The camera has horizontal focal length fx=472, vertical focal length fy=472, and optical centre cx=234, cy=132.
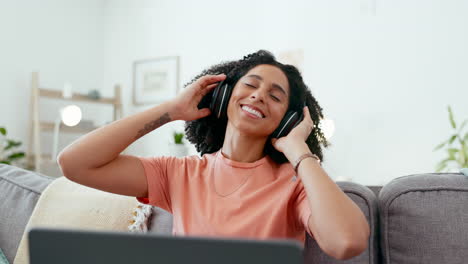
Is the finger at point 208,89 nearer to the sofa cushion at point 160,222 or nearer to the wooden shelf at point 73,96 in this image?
the sofa cushion at point 160,222

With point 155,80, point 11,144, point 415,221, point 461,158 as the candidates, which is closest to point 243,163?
point 415,221

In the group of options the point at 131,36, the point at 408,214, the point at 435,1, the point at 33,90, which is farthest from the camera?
the point at 131,36

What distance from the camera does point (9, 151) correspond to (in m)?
4.21

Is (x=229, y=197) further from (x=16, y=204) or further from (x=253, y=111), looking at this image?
(x=16, y=204)

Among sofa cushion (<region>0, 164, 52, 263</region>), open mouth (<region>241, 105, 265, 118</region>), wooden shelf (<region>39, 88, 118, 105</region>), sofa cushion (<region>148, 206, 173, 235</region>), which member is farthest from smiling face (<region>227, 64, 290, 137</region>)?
wooden shelf (<region>39, 88, 118, 105</region>)

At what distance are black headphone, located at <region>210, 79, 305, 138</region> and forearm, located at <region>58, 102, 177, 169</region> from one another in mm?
175

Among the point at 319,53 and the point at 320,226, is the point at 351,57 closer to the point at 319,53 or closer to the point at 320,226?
the point at 319,53

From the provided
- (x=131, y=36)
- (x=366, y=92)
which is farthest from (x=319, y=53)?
(x=131, y=36)

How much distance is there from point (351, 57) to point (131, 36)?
2384 mm

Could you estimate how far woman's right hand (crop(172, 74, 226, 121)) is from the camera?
1276 mm

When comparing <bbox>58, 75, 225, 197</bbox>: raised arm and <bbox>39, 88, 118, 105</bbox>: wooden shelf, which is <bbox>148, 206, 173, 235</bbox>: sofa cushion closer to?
<bbox>58, 75, 225, 197</bbox>: raised arm

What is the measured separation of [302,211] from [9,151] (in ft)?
12.4

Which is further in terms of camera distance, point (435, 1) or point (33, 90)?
point (33, 90)

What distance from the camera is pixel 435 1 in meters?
3.26
